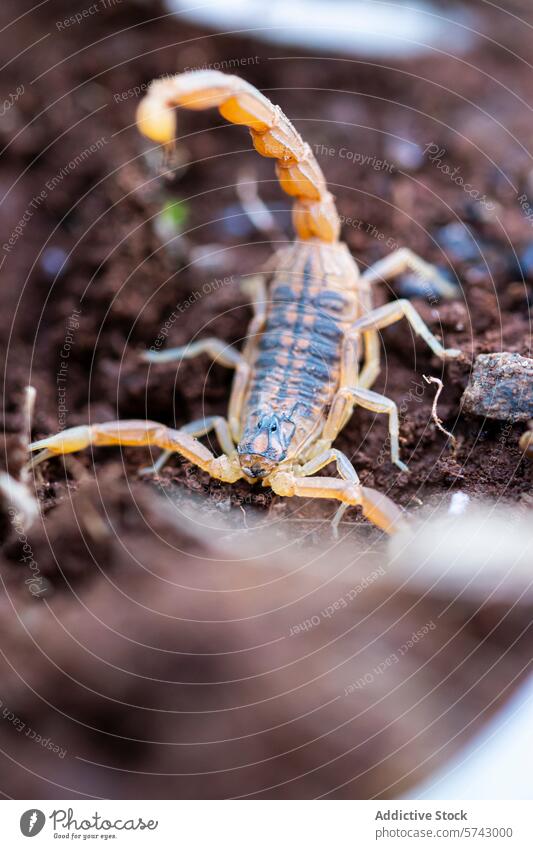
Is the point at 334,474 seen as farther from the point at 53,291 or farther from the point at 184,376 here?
the point at 53,291

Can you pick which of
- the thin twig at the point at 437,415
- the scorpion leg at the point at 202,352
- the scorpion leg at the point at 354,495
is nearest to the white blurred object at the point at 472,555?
the scorpion leg at the point at 354,495

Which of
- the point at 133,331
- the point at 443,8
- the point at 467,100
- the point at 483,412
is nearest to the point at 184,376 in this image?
the point at 133,331

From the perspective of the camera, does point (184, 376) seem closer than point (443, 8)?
Yes

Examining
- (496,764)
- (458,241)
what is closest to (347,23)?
(458,241)

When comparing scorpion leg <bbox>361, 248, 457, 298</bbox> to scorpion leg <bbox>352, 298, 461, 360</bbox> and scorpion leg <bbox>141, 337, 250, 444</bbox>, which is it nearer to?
scorpion leg <bbox>352, 298, 461, 360</bbox>

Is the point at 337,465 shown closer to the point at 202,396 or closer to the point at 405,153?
the point at 202,396
